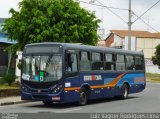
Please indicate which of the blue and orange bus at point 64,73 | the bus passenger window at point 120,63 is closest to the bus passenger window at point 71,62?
the blue and orange bus at point 64,73

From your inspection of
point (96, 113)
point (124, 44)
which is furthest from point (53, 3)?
point (124, 44)

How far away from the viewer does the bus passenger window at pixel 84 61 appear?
2225 centimetres

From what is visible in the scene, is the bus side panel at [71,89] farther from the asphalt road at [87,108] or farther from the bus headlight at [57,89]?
the asphalt road at [87,108]

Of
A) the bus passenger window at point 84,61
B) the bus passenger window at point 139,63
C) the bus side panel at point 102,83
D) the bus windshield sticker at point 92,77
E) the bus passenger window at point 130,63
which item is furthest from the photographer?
the bus passenger window at point 139,63

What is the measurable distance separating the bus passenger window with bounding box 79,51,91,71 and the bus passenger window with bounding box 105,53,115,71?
2.03m

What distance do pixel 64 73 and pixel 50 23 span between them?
34.1ft

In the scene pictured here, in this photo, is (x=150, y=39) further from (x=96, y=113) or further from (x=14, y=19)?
(x=96, y=113)

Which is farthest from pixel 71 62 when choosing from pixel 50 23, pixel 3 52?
pixel 3 52

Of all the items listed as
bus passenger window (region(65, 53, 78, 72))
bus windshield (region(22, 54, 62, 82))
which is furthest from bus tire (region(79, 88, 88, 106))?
bus windshield (region(22, 54, 62, 82))

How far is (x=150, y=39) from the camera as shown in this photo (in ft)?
356

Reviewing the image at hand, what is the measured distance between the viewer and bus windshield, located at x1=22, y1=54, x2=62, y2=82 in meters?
20.9

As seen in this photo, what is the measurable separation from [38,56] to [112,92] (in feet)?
18.6

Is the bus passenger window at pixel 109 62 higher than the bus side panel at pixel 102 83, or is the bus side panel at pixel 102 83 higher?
the bus passenger window at pixel 109 62

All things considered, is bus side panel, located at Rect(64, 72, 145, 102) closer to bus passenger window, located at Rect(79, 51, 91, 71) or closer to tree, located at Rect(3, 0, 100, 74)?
bus passenger window, located at Rect(79, 51, 91, 71)
